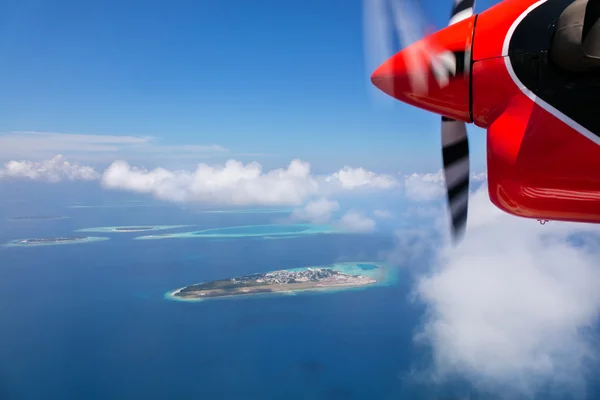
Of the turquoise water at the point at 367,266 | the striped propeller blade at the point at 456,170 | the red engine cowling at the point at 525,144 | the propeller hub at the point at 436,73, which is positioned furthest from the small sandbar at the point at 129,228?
the red engine cowling at the point at 525,144

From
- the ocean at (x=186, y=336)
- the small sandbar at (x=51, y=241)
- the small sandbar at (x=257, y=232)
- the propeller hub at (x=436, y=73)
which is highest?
the propeller hub at (x=436, y=73)

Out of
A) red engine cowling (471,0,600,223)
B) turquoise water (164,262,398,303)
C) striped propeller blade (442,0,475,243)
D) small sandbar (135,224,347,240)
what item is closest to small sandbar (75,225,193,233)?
small sandbar (135,224,347,240)

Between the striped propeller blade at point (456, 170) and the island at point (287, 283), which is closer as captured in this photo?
the striped propeller blade at point (456, 170)

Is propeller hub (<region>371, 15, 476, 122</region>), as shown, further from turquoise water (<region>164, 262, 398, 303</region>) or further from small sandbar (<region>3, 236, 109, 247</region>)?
small sandbar (<region>3, 236, 109, 247</region>)

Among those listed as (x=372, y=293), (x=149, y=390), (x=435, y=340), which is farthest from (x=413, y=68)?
(x=372, y=293)

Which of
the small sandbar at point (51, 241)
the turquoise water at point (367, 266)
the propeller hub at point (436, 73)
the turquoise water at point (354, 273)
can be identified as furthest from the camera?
the small sandbar at point (51, 241)

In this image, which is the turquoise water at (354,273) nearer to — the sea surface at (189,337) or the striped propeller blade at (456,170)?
the sea surface at (189,337)

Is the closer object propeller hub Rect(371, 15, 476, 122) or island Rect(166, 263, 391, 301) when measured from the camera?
propeller hub Rect(371, 15, 476, 122)
